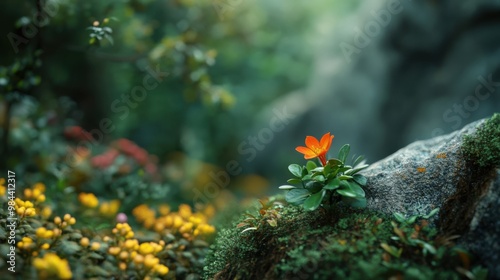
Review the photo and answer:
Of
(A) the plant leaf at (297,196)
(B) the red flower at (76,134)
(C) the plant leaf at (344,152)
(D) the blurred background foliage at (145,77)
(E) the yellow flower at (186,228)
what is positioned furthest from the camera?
(B) the red flower at (76,134)

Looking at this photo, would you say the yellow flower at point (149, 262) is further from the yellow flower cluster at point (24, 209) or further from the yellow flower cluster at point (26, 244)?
the yellow flower cluster at point (24, 209)

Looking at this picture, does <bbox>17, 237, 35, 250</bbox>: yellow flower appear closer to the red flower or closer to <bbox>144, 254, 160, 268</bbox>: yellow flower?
<bbox>144, 254, 160, 268</bbox>: yellow flower

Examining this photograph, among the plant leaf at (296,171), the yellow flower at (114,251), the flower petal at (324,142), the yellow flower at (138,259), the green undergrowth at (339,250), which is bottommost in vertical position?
the green undergrowth at (339,250)

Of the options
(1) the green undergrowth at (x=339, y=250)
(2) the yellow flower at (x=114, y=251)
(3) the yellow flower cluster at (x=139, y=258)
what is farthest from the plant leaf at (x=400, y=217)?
(2) the yellow flower at (x=114, y=251)

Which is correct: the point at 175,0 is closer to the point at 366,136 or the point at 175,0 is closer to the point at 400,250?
the point at 366,136

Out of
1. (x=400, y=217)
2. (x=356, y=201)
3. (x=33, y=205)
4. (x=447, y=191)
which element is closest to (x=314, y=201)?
(x=356, y=201)

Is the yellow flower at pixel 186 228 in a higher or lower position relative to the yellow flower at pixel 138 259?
higher

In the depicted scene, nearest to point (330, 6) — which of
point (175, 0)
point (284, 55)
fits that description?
point (284, 55)
